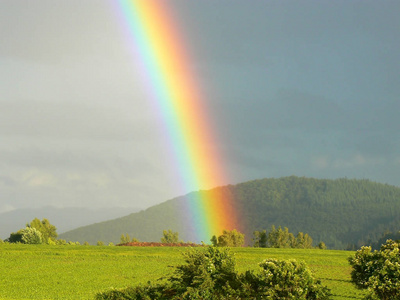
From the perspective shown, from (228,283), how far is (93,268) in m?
22.7

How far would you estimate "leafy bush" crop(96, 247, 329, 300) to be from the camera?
18.4 meters

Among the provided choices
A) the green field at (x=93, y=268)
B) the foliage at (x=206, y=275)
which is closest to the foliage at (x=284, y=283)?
the foliage at (x=206, y=275)

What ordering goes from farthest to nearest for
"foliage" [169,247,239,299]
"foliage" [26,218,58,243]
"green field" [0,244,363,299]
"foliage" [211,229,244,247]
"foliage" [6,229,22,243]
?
"foliage" [26,218,58,243]
"foliage" [211,229,244,247]
"foliage" [6,229,22,243]
"green field" [0,244,363,299]
"foliage" [169,247,239,299]

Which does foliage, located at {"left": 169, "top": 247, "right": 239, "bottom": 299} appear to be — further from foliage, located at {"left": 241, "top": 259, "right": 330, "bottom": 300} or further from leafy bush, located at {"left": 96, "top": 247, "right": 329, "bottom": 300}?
foliage, located at {"left": 241, "top": 259, "right": 330, "bottom": 300}

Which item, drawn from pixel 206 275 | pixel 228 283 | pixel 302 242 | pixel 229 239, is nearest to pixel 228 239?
pixel 229 239

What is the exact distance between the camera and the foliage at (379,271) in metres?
22.5

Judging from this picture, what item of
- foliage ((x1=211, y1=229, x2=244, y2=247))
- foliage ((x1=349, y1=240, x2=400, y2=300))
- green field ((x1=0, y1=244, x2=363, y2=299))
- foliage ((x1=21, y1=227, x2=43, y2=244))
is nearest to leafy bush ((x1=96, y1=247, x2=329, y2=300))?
foliage ((x1=349, y1=240, x2=400, y2=300))

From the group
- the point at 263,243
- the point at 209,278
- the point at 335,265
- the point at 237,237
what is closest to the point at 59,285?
the point at 209,278

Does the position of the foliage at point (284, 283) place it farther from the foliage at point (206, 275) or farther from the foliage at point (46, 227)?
the foliage at point (46, 227)

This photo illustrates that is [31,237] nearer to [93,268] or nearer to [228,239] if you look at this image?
[93,268]

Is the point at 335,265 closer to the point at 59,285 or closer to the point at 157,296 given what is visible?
the point at 59,285

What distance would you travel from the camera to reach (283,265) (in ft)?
61.8

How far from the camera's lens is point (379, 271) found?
902 inches

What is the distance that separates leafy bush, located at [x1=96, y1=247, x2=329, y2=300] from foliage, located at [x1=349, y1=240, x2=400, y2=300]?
495 centimetres
